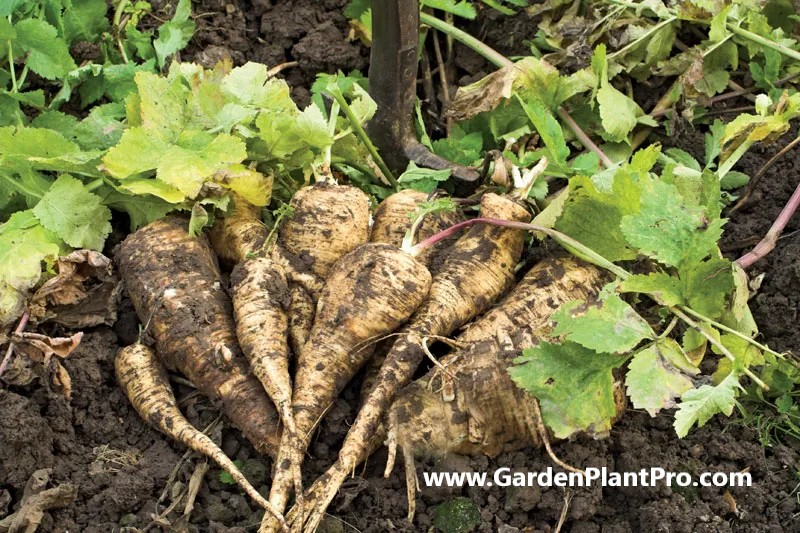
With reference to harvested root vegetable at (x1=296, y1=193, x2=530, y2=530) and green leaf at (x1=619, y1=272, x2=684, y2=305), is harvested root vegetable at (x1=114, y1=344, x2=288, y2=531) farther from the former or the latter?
green leaf at (x1=619, y1=272, x2=684, y2=305)

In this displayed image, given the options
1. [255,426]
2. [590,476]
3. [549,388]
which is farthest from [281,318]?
[590,476]

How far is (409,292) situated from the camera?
7.30ft

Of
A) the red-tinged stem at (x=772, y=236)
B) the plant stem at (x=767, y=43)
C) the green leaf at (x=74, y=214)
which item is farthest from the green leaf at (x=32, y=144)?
the plant stem at (x=767, y=43)

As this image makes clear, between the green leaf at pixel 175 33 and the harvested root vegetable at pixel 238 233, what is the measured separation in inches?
28.0

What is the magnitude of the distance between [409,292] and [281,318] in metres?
0.33

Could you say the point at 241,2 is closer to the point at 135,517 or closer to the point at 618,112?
the point at 618,112

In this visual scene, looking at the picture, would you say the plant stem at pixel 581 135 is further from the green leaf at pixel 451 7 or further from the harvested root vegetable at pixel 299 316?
the harvested root vegetable at pixel 299 316

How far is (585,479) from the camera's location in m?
2.07

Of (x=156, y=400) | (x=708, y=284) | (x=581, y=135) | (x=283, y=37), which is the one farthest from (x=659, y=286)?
(x=283, y=37)

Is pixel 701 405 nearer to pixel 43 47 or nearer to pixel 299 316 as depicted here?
pixel 299 316

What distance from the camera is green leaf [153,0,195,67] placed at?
2.88 m

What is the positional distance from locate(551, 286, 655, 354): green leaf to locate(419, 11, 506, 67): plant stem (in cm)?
118

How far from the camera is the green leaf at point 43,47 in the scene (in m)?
2.70

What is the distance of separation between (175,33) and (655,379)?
6.09 ft
